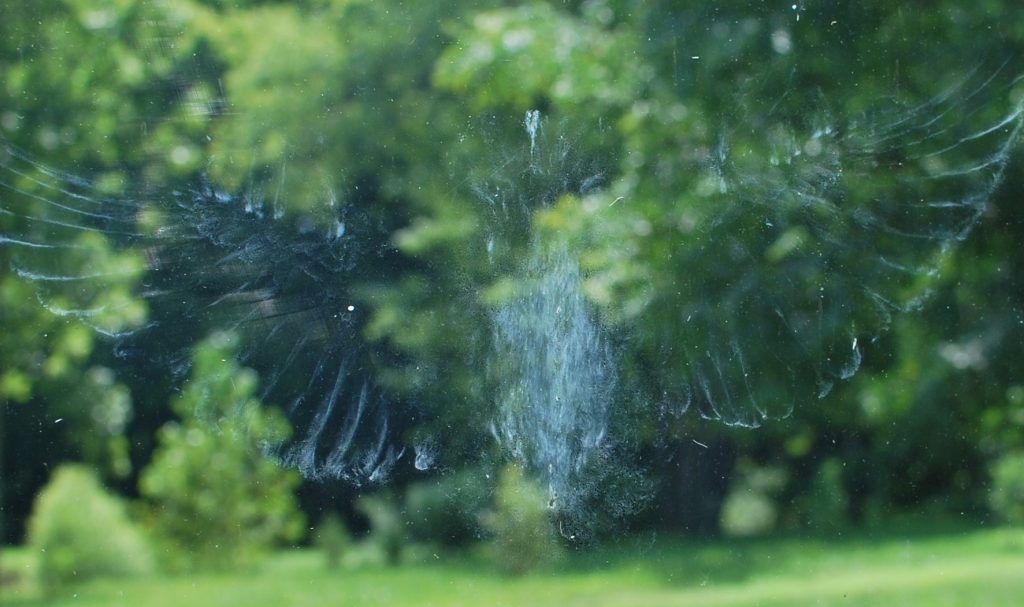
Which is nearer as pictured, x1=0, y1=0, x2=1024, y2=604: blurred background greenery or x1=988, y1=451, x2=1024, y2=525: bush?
x1=0, y1=0, x2=1024, y2=604: blurred background greenery

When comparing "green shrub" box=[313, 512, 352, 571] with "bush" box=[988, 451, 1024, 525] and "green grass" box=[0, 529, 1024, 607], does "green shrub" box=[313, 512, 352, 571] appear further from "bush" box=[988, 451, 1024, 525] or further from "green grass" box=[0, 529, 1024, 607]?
"bush" box=[988, 451, 1024, 525]

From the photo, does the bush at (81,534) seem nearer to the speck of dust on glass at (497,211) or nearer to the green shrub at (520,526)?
the speck of dust on glass at (497,211)

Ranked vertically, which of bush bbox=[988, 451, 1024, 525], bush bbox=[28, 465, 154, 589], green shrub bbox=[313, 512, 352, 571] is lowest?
bush bbox=[988, 451, 1024, 525]

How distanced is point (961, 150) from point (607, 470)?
4.09ft

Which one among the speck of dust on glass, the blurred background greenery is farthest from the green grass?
the speck of dust on glass

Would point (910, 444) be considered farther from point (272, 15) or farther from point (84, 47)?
point (84, 47)

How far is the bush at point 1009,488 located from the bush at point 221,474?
2.00 meters

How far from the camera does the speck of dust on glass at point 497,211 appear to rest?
2791 millimetres

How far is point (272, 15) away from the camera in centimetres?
277

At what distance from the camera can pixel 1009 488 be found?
3.41 meters

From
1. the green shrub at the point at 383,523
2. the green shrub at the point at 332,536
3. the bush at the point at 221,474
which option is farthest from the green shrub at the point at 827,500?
the bush at the point at 221,474

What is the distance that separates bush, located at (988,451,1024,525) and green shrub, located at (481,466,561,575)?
4.44 ft

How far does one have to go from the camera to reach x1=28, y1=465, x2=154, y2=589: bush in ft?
9.50

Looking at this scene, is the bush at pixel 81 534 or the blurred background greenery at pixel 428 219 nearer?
the blurred background greenery at pixel 428 219
